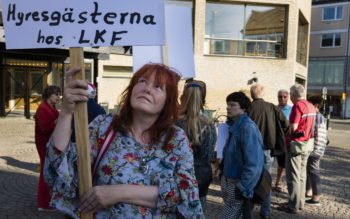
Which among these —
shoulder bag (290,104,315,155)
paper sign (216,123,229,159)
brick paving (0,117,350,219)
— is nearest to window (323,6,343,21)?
brick paving (0,117,350,219)

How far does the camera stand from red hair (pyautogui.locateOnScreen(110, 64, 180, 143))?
180 cm

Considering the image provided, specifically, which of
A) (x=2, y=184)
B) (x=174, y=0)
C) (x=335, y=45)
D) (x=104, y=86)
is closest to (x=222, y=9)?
(x=174, y=0)

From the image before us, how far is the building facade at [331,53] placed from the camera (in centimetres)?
4288

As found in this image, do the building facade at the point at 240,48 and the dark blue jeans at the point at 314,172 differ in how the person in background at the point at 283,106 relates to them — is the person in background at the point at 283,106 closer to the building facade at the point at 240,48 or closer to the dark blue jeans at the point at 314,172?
the dark blue jeans at the point at 314,172

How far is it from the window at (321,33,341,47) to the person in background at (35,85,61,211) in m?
44.5

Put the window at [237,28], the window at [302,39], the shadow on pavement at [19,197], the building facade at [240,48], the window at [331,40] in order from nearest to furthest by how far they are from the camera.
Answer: the shadow on pavement at [19,197]
the building facade at [240,48]
the window at [237,28]
the window at [302,39]
the window at [331,40]

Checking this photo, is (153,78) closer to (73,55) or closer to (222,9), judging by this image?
(73,55)

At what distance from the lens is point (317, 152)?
18.9 feet

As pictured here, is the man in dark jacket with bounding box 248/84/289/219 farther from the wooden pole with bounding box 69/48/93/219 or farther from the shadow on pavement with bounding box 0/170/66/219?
the wooden pole with bounding box 69/48/93/219

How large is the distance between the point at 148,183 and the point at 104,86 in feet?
75.5

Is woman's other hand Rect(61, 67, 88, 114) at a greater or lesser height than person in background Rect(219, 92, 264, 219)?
greater

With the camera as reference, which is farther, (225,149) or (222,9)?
(222,9)

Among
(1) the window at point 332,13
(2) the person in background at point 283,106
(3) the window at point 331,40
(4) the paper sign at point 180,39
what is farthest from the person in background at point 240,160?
(1) the window at point 332,13

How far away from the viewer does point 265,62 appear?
19.0 metres
